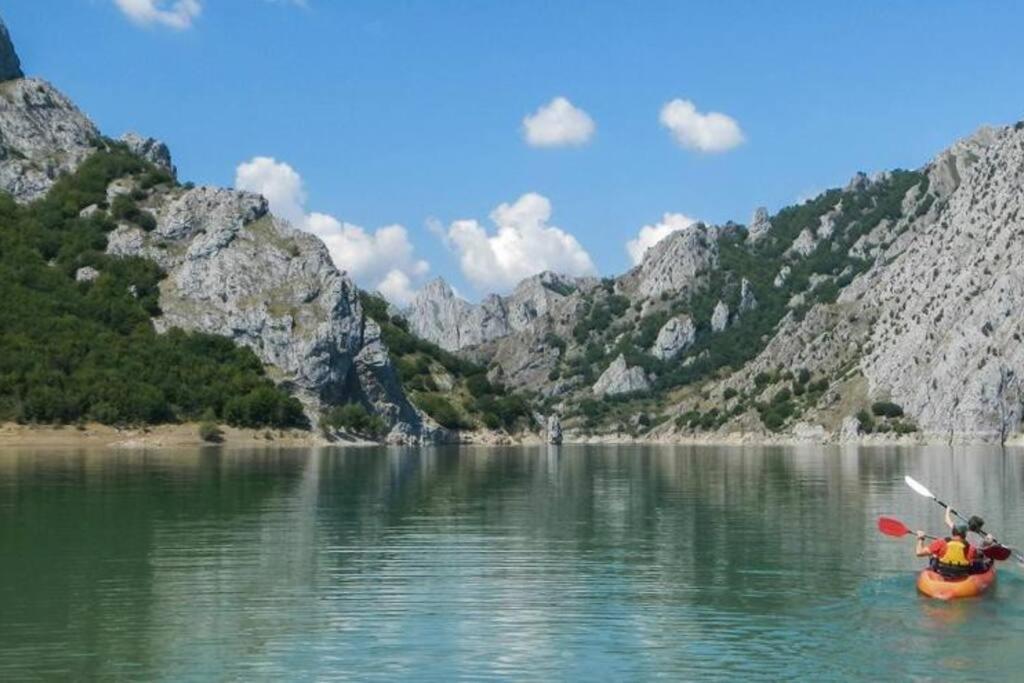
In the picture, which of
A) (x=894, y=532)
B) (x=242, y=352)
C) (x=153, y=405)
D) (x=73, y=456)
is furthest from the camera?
(x=242, y=352)

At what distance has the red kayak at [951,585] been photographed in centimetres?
4516

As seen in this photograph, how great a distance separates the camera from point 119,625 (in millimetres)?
39125

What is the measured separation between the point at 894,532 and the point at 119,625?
31633mm

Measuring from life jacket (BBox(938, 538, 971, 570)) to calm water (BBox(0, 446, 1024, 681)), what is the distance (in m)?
1.43

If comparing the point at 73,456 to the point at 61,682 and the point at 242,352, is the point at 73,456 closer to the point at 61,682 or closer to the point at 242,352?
the point at 242,352

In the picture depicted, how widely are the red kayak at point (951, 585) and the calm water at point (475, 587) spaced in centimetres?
48

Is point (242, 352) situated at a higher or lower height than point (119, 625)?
higher

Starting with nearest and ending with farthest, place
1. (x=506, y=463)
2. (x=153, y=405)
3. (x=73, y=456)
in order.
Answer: (x=73, y=456) → (x=506, y=463) → (x=153, y=405)

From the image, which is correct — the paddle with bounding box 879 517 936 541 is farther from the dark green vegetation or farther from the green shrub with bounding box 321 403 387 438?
the green shrub with bounding box 321 403 387 438

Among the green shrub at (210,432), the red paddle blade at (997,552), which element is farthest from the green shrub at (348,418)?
the red paddle blade at (997,552)

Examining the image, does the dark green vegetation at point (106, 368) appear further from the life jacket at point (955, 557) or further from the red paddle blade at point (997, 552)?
the life jacket at point (955, 557)

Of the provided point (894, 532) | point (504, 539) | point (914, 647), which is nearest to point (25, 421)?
point (504, 539)

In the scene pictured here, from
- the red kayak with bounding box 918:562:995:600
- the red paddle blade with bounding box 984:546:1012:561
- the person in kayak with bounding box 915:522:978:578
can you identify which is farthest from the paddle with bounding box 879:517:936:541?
the red kayak with bounding box 918:562:995:600

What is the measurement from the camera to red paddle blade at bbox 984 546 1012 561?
48.7 metres
